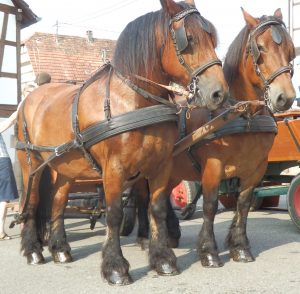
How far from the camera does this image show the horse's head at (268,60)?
389 centimetres

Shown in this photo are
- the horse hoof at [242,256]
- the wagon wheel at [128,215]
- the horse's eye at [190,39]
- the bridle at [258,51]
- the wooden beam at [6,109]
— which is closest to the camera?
the horse's eye at [190,39]

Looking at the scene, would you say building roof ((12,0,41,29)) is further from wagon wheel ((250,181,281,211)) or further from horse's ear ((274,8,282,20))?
horse's ear ((274,8,282,20))

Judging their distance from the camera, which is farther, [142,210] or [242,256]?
[142,210]

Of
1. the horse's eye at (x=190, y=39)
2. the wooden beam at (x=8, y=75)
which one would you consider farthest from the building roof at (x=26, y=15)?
the horse's eye at (x=190, y=39)

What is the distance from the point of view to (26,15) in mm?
12664

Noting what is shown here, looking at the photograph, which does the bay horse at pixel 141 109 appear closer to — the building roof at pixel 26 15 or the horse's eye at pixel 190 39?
the horse's eye at pixel 190 39

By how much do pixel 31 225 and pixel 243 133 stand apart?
225 cm

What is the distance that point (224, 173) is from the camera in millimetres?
4496

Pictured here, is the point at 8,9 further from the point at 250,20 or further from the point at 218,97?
the point at 218,97

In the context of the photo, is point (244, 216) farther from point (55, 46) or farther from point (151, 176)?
point (55, 46)

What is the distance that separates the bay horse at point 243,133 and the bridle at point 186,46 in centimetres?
65

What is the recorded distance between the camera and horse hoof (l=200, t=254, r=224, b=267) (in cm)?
437

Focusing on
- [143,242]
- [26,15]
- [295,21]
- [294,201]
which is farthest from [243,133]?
[295,21]


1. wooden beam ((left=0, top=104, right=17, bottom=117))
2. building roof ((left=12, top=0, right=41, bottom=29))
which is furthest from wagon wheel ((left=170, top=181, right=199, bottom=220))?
building roof ((left=12, top=0, right=41, bottom=29))
